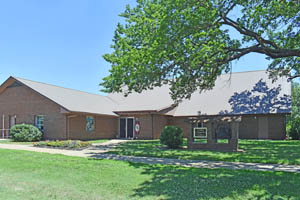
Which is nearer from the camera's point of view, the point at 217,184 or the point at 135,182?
the point at 217,184

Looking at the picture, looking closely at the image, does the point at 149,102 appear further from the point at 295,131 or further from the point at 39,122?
the point at 295,131

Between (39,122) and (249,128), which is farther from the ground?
(39,122)

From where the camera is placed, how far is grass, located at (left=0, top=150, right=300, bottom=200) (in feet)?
19.1

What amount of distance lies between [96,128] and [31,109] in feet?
19.2

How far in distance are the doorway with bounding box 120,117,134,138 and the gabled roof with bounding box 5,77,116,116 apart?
146cm

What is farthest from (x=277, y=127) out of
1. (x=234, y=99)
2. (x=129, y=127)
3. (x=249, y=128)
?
(x=129, y=127)

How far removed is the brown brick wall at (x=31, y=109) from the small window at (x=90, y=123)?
111 inches

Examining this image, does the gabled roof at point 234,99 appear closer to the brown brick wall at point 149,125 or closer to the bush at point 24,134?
the brown brick wall at point 149,125

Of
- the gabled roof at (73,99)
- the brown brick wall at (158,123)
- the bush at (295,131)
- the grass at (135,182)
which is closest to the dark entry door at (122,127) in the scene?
the gabled roof at (73,99)

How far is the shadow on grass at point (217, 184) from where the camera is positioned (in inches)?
229

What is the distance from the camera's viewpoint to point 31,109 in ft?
74.2

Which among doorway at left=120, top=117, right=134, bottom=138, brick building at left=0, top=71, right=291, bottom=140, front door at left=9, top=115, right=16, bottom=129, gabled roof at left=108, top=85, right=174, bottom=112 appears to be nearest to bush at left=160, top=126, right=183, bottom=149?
brick building at left=0, top=71, right=291, bottom=140

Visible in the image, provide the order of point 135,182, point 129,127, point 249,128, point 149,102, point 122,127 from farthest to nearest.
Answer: point 122,127
point 129,127
point 149,102
point 249,128
point 135,182

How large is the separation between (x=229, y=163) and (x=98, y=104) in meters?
18.3
